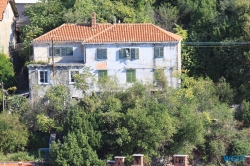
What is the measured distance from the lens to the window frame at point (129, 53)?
48625 mm

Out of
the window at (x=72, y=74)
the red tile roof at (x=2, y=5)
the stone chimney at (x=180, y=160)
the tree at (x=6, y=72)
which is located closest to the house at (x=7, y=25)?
the red tile roof at (x=2, y=5)

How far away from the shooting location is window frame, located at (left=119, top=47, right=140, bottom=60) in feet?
160

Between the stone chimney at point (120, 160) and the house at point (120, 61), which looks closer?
the stone chimney at point (120, 160)

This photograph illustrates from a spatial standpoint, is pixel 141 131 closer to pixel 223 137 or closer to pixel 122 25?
pixel 223 137

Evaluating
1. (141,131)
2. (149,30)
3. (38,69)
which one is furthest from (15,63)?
(141,131)

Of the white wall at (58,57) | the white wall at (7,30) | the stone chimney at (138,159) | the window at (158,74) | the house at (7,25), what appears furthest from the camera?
the white wall at (7,30)

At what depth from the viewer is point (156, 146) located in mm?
43125

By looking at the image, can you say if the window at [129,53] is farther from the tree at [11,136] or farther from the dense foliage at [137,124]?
the tree at [11,136]

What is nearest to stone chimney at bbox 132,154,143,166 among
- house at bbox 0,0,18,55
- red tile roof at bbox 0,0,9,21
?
house at bbox 0,0,18,55

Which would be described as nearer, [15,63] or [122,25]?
[122,25]

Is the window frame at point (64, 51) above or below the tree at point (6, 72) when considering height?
above

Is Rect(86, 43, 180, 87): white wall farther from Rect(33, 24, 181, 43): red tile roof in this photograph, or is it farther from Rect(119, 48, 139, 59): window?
Rect(33, 24, 181, 43): red tile roof

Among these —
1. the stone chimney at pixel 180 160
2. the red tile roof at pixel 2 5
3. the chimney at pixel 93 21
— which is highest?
the red tile roof at pixel 2 5

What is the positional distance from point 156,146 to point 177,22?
15.9 meters
